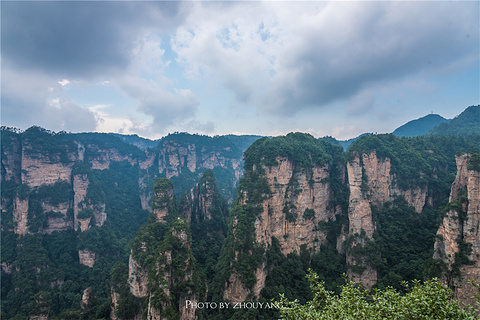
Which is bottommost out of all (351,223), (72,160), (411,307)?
(351,223)

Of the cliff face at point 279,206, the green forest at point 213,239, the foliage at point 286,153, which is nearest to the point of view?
the green forest at point 213,239

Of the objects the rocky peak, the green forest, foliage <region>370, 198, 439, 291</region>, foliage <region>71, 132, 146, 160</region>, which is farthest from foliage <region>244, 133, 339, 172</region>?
foliage <region>71, 132, 146, 160</region>

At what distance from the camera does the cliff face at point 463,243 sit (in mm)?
20656

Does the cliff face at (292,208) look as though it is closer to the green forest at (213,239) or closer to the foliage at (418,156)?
the green forest at (213,239)

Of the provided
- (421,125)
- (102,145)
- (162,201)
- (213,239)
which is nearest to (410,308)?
(162,201)

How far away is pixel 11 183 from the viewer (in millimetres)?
45750

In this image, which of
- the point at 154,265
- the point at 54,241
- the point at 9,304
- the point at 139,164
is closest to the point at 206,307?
the point at 154,265

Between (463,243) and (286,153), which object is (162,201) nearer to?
(286,153)

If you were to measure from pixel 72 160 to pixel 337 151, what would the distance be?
189ft

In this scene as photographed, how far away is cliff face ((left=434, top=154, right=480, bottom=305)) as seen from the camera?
2066 centimetres

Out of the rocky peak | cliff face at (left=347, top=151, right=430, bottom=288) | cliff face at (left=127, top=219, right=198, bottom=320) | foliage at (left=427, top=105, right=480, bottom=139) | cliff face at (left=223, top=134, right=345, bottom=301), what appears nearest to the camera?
cliff face at (left=127, top=219, right=198, bottom=320)

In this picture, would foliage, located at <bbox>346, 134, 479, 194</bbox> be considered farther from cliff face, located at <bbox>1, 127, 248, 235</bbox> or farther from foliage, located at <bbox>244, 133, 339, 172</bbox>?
cliff face, located at <bbox>1, 127, 248, 235</bbox>

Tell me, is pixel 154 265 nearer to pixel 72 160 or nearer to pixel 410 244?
pixel 410 244

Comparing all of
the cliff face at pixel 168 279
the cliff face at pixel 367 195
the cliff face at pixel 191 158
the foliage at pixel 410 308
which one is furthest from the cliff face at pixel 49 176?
the foliage at pixel 410 308
